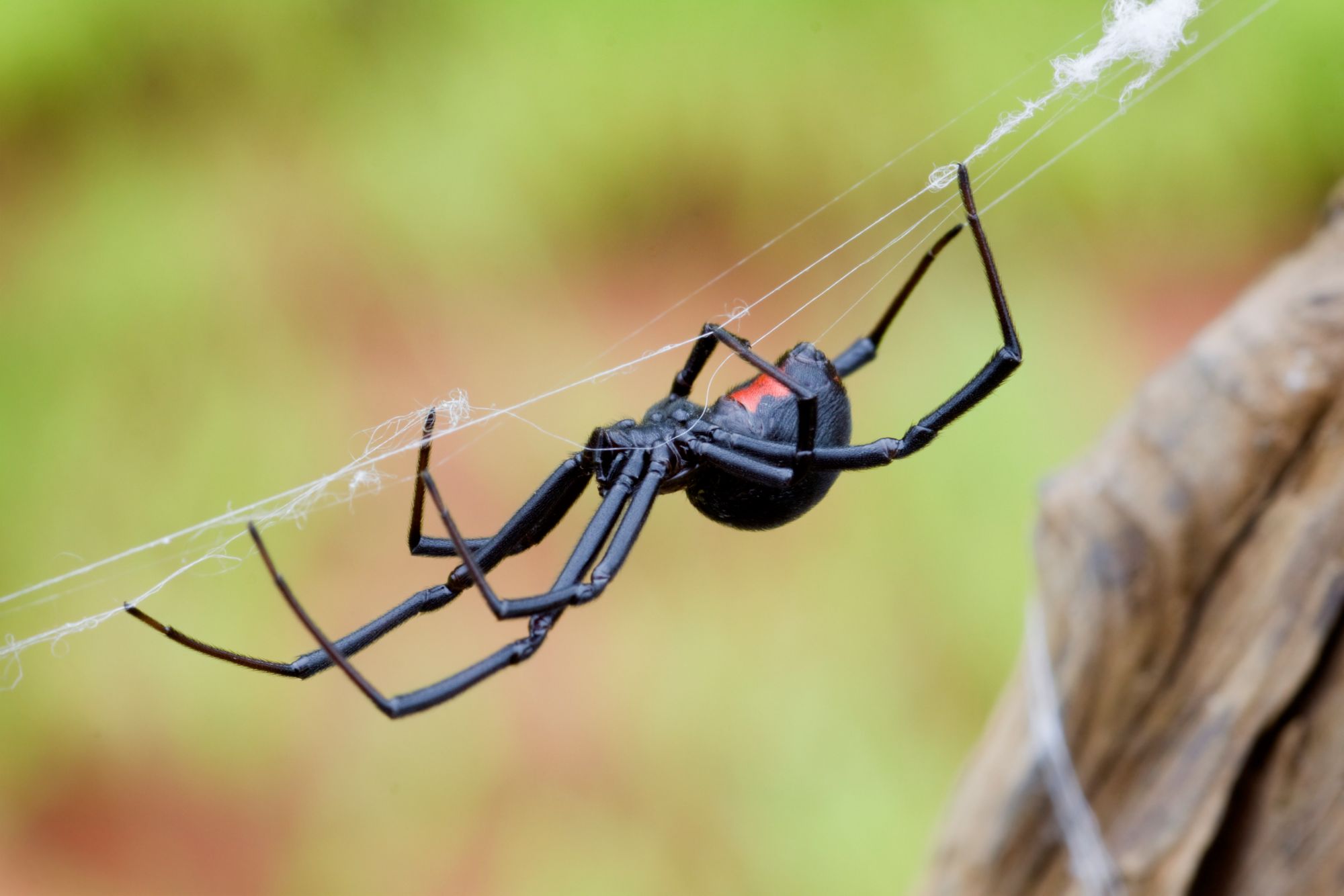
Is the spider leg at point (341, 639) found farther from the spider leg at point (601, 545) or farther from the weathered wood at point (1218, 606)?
the weathered wood at point (1218, 606)

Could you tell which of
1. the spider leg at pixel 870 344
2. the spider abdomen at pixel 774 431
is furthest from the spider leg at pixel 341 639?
the spider leg at pixel 870 344

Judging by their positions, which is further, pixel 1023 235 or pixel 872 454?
pixel 1023 235

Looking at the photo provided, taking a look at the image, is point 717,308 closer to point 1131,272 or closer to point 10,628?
point 1131,272

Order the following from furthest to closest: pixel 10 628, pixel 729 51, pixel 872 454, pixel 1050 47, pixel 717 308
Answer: pixel 717 308, pixel 729 51, pixel 1050 47, pixel 10 628, pixel 872 454

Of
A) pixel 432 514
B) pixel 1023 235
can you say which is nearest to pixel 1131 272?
pixel 1023 235

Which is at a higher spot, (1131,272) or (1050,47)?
(1050,47)

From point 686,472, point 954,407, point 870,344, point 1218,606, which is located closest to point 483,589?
point 686,472
